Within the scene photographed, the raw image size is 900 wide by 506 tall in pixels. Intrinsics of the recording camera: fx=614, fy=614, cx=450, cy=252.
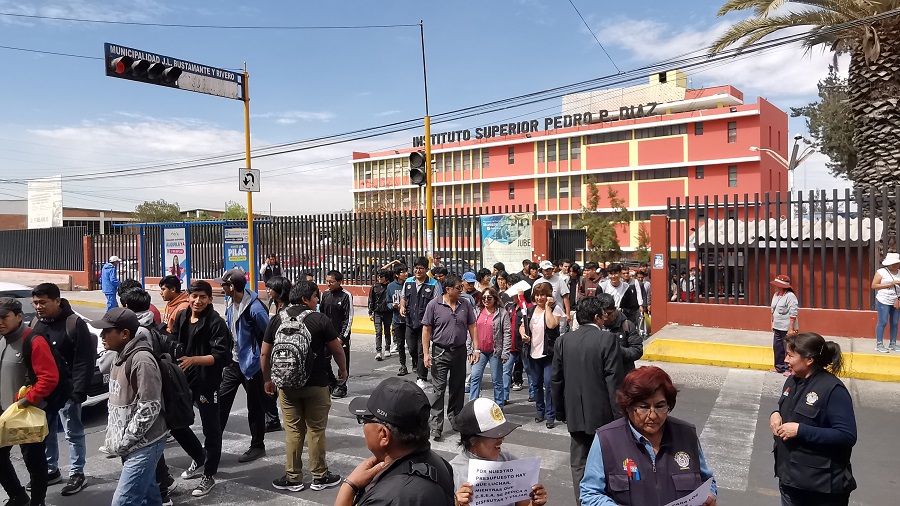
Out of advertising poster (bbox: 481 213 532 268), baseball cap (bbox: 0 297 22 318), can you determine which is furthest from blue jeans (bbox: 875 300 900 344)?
baseball cap (bbox: 0 297 22 318)

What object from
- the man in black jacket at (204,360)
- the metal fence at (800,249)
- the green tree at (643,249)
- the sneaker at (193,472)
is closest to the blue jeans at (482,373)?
the man in black jacket at (204,360)

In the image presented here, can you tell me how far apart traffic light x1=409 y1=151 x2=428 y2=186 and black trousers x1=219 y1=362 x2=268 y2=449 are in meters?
7.99

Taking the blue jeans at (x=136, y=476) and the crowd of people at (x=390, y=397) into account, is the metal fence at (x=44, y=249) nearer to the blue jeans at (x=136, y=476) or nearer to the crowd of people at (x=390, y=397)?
the crowd of people at (x=390, y=397)

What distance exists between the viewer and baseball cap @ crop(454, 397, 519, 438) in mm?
2645

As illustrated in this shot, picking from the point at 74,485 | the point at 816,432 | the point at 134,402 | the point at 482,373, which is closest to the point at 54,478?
the point at 74,485

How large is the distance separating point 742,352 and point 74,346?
9.96 metres

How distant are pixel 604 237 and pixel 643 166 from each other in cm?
1490

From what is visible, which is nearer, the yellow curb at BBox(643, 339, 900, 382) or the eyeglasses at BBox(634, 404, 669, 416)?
the eyeglasses at BBox(634, 404, 669, 416)

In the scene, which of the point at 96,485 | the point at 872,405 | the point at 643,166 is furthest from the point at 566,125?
the point at 96,485

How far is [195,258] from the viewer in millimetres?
21812

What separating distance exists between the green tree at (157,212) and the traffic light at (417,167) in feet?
203

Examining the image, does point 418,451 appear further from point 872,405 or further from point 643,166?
point 643,166

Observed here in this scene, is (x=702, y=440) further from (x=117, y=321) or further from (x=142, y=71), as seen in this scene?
(x=142, y=71)

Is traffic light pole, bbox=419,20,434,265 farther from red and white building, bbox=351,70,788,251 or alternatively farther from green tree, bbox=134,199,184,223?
green tree, bbox=134,199,184,223
